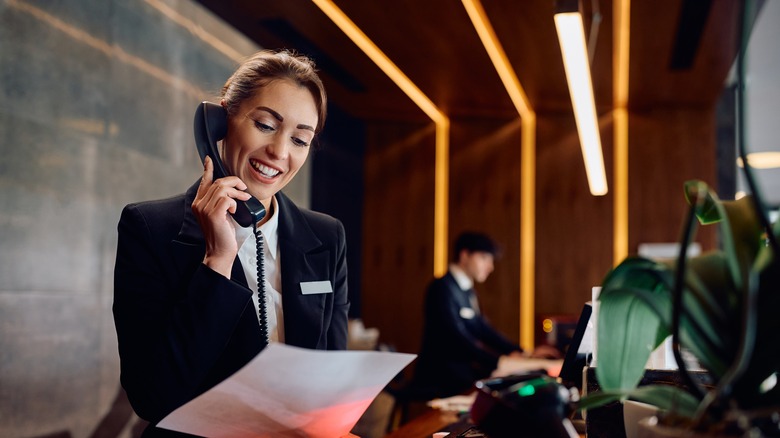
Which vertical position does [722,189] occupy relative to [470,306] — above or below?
above

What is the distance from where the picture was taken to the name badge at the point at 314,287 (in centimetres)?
158

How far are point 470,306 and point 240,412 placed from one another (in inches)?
193

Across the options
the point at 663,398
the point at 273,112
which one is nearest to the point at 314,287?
the point at 273,112

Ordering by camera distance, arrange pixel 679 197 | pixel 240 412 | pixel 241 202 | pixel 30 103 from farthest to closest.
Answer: pixel 679 197, pixel 30 103, pixel 241 202, pixel 240 412

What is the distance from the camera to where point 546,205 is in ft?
23.7

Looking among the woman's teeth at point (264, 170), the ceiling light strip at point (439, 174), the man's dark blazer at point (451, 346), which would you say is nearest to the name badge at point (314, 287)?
the woman's teeth at point (264, 170)

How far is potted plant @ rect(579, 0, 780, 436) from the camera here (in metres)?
0.70

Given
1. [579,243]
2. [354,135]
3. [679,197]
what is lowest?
[579,243]

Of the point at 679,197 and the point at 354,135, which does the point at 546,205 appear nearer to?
the point at 679,197

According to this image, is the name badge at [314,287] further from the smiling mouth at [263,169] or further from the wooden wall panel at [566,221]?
the wooden wall panel at [566,221]

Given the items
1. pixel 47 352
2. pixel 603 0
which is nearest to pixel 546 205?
pixel 603 0

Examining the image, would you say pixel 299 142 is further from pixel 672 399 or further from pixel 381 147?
pixel 381 147

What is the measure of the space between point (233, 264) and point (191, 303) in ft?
0.74

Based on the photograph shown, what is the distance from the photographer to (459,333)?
5387 mm
